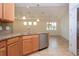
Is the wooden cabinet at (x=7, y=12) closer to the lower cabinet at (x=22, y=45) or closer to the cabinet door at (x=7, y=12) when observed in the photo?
the cabinet door at (x=7, y=12)

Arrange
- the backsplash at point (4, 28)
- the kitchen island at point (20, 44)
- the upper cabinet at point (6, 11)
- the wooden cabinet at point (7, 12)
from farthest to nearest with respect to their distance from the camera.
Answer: the backsplash at point (4, 28) < the wooden cabinet at point (7, 12) < the upper cabinet at point (6, 11) < the kitchen island at point (20, 44)

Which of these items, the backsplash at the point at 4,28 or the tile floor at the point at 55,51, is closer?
the backsplash at the point at 4,28

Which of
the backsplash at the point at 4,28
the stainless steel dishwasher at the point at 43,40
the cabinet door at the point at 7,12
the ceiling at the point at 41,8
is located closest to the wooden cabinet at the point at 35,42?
the stainless steel dishwasher at the point at 43,40

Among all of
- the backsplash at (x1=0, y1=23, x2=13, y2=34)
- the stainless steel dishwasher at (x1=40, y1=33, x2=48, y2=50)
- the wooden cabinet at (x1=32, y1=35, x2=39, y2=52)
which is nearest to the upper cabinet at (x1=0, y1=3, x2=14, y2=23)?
the backsplash at (x1=0, y1=23, x2=13, y2=34)

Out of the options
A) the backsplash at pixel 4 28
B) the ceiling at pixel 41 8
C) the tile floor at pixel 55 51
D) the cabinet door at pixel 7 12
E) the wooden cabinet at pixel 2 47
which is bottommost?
the tile floor at pixel 55 51

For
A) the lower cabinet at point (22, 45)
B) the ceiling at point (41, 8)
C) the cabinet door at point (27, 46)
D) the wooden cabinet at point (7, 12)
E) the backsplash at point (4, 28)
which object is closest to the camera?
the lower cabinet at point (22, 45)

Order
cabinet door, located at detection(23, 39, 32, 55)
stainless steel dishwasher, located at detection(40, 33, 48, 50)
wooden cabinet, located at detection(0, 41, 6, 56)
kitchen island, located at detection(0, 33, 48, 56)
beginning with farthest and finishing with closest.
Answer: stainless steel dishwasher, located at detection(40, 33, 48, 50) < cabinet door, located at detection(23, 39, 32, 55) < kitchen island, located at detection(0, 33, 48, 56) < wooden cabinet, located at detection(0, 41, 6, 56)

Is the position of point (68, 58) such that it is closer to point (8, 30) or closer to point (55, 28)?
point (8, 30)

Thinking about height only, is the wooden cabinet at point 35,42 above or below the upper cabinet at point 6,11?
below

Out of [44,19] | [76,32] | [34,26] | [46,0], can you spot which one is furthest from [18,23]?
[46,0]

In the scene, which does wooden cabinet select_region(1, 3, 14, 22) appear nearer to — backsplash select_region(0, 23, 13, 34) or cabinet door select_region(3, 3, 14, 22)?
cabinet door select_region(3, 3, 14, 22)

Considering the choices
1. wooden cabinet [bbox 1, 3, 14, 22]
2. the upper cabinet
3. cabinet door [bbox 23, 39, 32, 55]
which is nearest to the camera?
the upper cabinet

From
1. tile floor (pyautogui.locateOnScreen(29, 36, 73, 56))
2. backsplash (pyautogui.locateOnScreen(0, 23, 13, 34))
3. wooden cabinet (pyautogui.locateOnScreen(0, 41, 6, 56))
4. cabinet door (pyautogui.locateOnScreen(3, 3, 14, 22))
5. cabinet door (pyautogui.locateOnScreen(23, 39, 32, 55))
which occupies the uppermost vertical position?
cabinet door (pyautogui.locateOnScreen(3, 3, 14, 22))

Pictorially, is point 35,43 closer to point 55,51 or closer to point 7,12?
point 55,51
